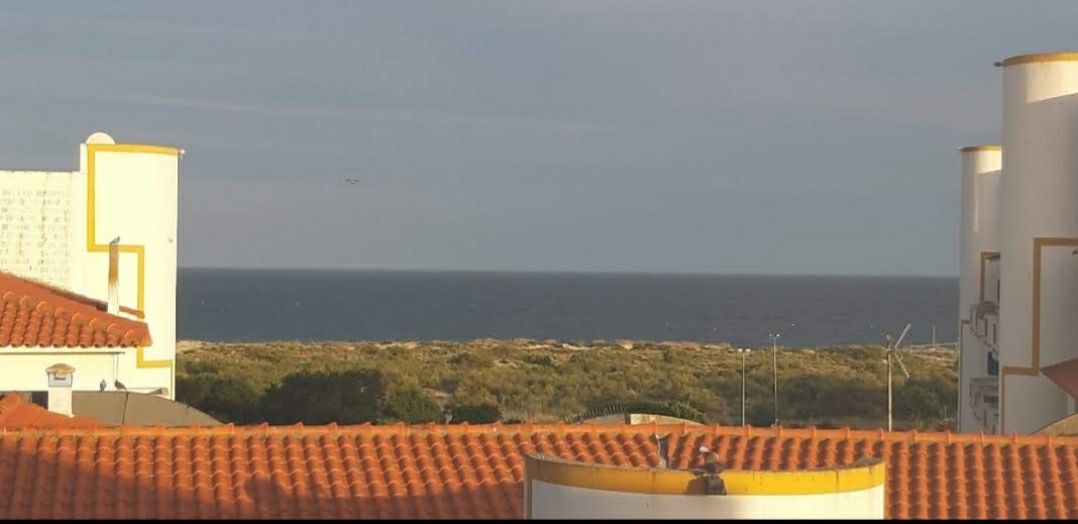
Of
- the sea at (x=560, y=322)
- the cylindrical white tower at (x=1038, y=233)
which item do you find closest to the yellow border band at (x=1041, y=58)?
the cylindrical white tower at (x=1038, y=233)

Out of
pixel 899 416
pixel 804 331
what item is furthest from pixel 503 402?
pixel 804 331

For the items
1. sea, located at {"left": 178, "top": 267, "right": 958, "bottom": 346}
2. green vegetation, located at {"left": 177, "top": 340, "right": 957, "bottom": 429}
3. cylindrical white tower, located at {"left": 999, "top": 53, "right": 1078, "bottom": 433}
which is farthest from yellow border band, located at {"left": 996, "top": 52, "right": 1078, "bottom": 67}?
sea, located at {"left": 178, "top": 267, "right": 958, "bottom": 346}

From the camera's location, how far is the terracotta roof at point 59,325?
2128 centimetres

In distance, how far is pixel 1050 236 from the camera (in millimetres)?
25906

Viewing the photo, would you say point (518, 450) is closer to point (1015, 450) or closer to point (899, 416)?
point (1015, 450)

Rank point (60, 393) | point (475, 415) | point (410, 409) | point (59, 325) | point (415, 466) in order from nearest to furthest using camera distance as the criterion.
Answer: point (415, 466) < point (60, 393) < point (59, 325) < point (410, 409) < point (475, 415)

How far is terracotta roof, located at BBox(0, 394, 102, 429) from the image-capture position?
58.1ft

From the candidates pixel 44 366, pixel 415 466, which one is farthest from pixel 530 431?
pixel 44 366

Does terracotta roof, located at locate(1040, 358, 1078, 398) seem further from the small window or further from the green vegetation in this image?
the small window

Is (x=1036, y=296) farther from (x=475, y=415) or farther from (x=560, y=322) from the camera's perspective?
(x=560, y=322)

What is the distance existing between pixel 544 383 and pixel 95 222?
31.6 meters

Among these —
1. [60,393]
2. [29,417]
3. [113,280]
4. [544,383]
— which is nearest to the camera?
[29,417]

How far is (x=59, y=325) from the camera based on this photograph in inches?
858

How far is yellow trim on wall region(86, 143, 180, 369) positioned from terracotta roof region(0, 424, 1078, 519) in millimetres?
10372
